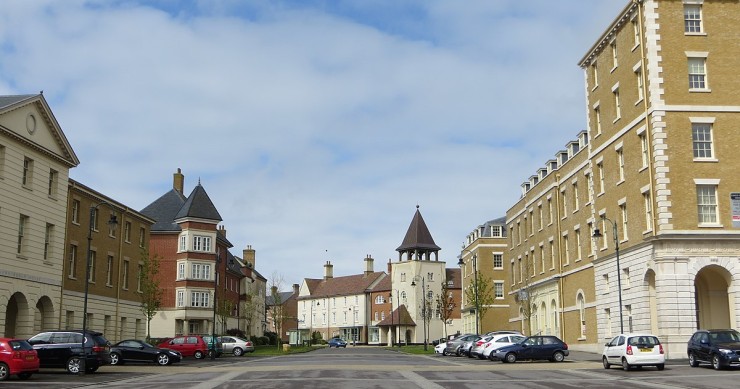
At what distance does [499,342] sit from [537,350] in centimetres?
386

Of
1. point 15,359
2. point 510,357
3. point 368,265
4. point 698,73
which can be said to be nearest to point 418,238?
point 368,265

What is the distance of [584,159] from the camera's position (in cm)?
5150

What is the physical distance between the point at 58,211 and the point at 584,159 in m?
32.7

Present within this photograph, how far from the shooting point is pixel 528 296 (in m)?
63.7

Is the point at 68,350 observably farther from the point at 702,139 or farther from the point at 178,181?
the point at 178,181

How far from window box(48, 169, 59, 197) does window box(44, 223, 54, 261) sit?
6.07ft

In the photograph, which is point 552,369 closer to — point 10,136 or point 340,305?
point 10,136

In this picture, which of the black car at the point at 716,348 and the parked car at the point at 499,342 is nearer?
the black car at the point at 716,348

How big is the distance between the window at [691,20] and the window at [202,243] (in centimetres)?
5013

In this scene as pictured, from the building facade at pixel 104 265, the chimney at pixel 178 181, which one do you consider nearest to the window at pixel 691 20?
the building facade at pixel 104 265

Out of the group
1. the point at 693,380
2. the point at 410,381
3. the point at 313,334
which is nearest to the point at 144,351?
the point at 410,381

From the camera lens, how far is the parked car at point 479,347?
155 ft

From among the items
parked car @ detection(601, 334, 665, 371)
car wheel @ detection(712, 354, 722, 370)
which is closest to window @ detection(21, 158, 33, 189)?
parked car @ detection(601, 334, 665, 371)

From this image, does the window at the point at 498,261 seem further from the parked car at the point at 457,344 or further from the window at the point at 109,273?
the window at the point at 109,273
